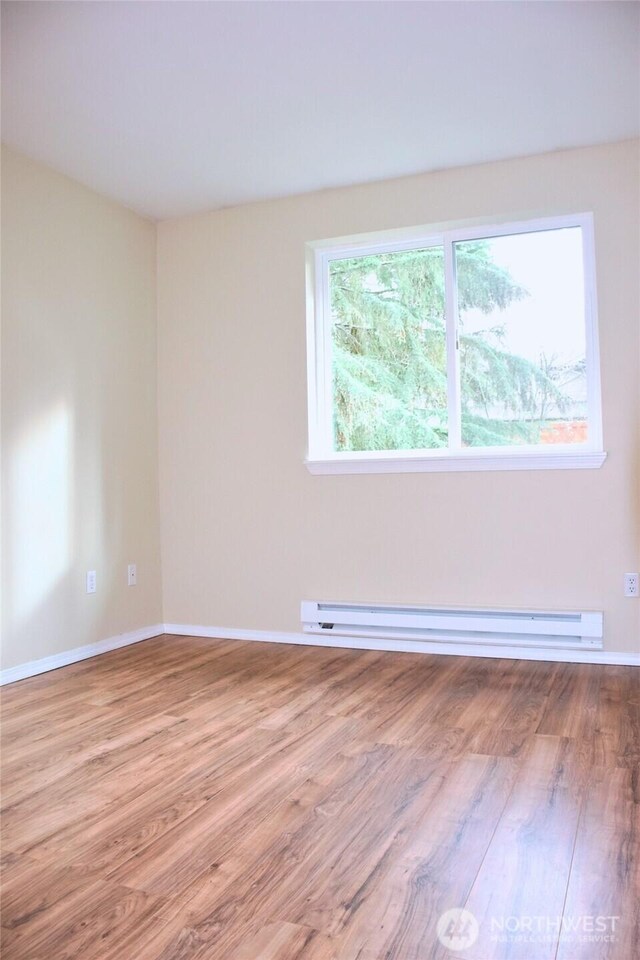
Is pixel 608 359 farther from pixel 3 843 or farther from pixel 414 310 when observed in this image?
pixel 3 843

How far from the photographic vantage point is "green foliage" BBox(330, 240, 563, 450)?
387cm

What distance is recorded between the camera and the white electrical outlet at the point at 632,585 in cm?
352

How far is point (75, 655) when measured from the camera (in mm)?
3855

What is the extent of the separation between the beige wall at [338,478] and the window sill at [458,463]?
1.8 inches

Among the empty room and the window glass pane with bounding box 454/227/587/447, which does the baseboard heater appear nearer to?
the empty room

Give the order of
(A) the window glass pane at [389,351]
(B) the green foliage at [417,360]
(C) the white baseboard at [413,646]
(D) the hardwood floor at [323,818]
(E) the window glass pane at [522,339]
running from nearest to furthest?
1. (D) the hardwood floor at [323,818]
2. (C) the white baseboard at [413,646]
3. (E) the window glass pane at [522,339]
4. (B) the green foliage at [417,360]
5. (A) the window glass pane at [389,351]

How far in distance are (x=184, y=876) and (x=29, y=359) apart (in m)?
2.69

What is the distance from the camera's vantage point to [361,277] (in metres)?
Result: 4.25

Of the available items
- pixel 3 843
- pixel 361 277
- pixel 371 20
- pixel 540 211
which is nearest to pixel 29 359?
pixel 361 277

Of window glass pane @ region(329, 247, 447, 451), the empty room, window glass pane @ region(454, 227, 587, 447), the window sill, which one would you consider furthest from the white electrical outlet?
window glass pane @ region(329, 247, 447, 451)

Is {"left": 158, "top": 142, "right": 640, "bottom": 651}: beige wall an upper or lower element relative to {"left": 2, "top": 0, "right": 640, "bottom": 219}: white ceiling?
lower

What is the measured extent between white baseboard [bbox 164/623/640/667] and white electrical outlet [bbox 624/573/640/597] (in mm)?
288

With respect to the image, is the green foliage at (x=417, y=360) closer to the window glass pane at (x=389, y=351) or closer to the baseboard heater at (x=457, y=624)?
the window glass pane at (x=389, y=351)

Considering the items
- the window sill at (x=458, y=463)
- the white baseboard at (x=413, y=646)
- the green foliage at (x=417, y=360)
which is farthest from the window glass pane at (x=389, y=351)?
the white baseboard at (x=413, y=646)
